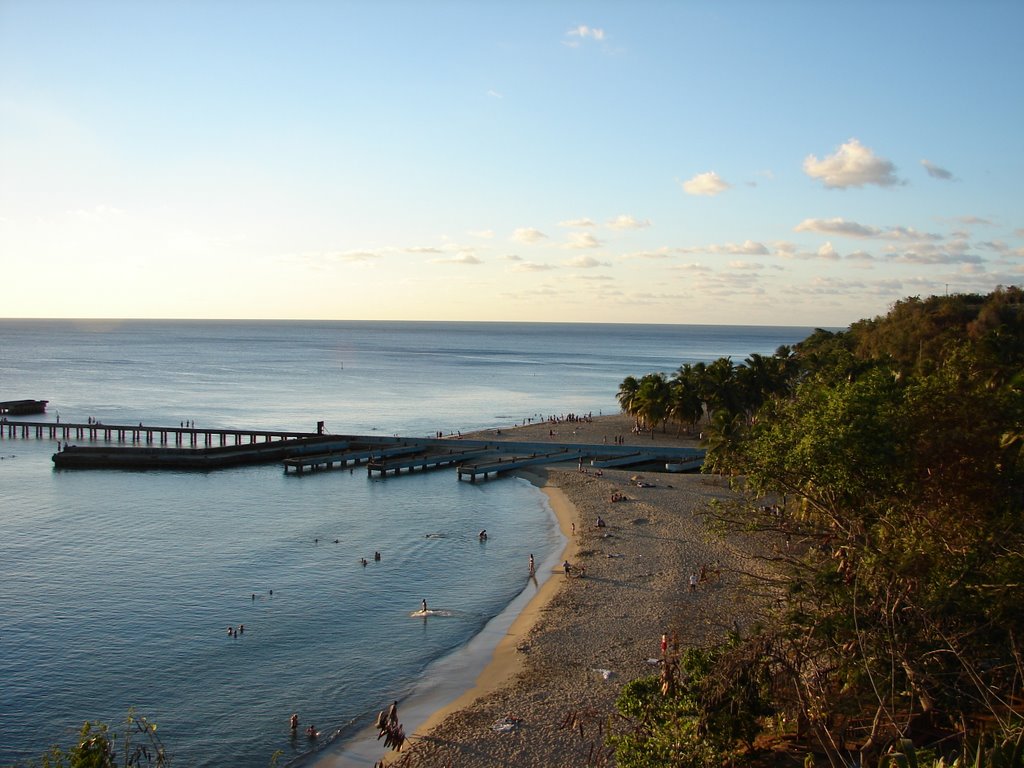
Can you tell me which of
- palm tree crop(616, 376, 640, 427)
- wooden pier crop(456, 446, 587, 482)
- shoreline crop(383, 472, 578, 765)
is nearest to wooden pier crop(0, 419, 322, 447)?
wooden pier crop(456, 446, 587, 482)

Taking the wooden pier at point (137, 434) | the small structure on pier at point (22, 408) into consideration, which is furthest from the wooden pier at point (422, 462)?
the small structure on pier at point (22, 408)

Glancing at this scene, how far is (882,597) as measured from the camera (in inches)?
693

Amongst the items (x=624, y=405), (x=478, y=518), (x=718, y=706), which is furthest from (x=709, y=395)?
(x=718, y=706)

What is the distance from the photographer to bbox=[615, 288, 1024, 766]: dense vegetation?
51.6ft

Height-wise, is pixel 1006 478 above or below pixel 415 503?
above

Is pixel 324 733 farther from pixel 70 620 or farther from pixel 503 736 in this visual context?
pixel 70 620

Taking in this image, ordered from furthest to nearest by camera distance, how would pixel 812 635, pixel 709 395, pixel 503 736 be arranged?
pixel 709 395
pixel 503 736
pixel 812 635

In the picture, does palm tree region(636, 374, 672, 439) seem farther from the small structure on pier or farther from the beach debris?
the small structure on pier

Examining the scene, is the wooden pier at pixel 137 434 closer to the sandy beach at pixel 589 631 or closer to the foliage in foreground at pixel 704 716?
the sandy beach at pixel 589 631

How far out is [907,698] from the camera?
16562 mm

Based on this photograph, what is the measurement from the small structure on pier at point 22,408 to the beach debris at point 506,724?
91696 mm

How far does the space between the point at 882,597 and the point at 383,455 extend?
55.1 metres

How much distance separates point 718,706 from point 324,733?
12.9 meters

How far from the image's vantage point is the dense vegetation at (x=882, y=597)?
1574cm
